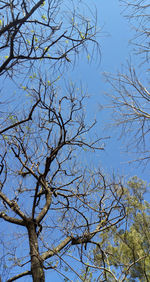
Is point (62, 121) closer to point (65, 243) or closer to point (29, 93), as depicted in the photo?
point (29, 93)

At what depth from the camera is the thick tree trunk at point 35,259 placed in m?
3.28

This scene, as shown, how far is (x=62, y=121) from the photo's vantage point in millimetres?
4461

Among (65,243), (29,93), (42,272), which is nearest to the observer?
(42,272)

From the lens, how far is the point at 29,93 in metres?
4.34

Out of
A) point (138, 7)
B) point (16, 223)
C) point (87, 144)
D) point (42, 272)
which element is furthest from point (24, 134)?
point (138, 7)

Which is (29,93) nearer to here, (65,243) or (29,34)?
(29,34)

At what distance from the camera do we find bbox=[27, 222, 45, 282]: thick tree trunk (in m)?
3.28

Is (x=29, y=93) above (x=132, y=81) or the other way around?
above

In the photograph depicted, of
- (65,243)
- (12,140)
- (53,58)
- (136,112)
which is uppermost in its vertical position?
(12,140)

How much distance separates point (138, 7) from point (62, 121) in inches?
88.0

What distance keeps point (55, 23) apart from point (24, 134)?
2717 mm

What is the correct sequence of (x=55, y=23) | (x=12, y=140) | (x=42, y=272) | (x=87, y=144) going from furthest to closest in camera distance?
(x=87, y=144), (x=12, y=140), (x=42, y=272), (x=55, y=23)

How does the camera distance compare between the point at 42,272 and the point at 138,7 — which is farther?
the point at 42,272

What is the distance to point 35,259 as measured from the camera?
344 centimetres
